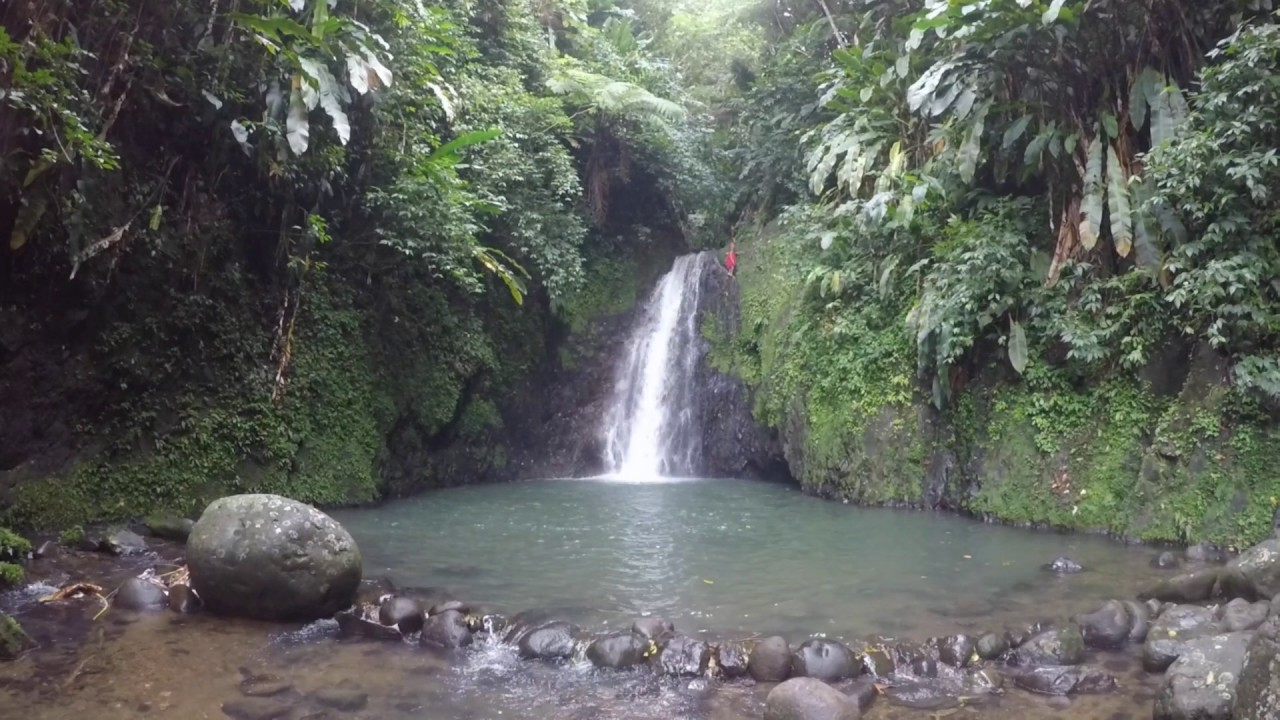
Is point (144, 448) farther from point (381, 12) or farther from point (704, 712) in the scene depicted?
point (704, 712)

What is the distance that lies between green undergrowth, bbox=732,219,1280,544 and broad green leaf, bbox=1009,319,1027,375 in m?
0.27

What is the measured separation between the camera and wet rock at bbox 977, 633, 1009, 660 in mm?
5926

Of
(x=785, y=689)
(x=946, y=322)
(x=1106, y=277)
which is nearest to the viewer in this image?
(x=785, y=689)

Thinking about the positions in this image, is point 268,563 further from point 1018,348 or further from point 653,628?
point 1018,348

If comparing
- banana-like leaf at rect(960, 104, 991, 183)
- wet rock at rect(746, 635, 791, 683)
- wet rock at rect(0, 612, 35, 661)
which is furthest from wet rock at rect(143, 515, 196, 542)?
banana-like leaf at rect(960, 104, 991, 183)

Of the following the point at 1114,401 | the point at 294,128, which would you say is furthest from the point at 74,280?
the point at 1114,401

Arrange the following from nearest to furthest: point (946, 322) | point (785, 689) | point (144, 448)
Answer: point (785, 689) < point (144, 448) < point (946, 322)

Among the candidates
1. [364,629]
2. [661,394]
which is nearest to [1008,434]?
[661,394]

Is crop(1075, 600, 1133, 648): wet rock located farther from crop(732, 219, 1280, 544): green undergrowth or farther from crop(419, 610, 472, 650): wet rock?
crop(419, 610, 472, 650): wet rock

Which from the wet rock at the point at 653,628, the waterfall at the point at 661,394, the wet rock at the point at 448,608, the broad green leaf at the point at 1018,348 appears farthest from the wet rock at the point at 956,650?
the waterfall at the point at 661,394

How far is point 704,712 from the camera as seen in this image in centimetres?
520

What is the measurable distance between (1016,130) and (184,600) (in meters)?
10.5

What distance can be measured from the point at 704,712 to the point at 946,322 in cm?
719

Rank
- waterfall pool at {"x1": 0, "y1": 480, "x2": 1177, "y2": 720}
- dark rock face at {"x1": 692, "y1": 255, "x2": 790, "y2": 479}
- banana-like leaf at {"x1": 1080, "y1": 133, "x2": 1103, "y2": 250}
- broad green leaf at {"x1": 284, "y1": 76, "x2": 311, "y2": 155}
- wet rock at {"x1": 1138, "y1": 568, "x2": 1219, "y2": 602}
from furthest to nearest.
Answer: dark rock face at {"x1": 692, "y1": 255, "x2": 790, "y2": 479}, banana-like leaf at {"x1": 1080, "y1": 133, "x2": 1103, "y2": 250}, broad green leaf at {"x1": 284, "y1": 76, "x2": 311, "y2": 155}, wet rock at {"x1": 1138, "y1": 568, "x2": 1219, "y2": 602}, waterfall pool at {"x1": 0, "y1": 480, "x2": 1177, "y2": 720}
